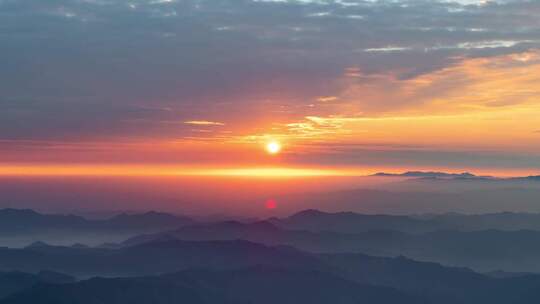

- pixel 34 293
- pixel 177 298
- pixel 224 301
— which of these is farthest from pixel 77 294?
pixel 224 301

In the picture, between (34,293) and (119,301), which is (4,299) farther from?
(119,301)

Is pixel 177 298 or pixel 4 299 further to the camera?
pixel 177 298

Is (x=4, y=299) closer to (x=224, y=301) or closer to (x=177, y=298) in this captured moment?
(x=177, y=298)

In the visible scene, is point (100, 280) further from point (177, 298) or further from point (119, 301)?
point (177, 298)

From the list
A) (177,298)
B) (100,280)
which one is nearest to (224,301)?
(177,298)

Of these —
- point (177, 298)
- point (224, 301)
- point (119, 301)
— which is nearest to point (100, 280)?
point (119, 301)

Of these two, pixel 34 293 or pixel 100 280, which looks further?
pixel 100 280

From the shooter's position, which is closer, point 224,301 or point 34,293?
point 34,293
